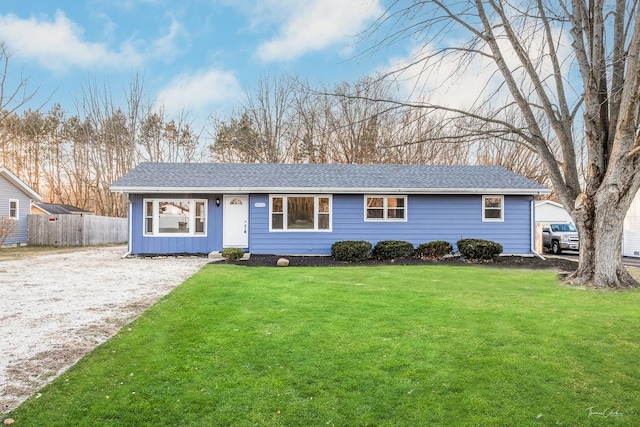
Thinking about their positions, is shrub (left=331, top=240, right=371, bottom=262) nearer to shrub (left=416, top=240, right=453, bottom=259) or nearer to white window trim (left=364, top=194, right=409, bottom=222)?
white window trim (left=364, top=194, right=409, bottom=222)

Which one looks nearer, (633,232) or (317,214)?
(317,214)

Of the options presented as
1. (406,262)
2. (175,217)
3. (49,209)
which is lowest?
(406,262)

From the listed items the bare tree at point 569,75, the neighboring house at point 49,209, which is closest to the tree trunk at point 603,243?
the bare tree at point 569,75

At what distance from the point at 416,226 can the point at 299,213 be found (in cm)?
450

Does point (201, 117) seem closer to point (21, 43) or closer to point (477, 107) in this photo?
point (21, 43)

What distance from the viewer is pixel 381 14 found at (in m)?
8.29

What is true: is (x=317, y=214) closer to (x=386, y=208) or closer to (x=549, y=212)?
(x=386, y=208)

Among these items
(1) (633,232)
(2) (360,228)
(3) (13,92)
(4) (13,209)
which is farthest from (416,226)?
(3) (13,92)

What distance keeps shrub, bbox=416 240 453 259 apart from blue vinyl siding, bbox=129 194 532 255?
0.75 meters

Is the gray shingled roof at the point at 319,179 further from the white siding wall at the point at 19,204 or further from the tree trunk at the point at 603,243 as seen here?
the white siding wall at the point at 19,204

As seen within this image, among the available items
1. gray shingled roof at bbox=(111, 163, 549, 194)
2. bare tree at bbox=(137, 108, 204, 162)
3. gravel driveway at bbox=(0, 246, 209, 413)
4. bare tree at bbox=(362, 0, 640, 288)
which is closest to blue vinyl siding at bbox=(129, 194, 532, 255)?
gray shingled roof at bbox=(111, 163, 549, 194)

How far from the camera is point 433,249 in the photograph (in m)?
15.1

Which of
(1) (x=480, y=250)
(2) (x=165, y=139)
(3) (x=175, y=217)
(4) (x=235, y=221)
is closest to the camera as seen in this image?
(1) (x=480, y=250)

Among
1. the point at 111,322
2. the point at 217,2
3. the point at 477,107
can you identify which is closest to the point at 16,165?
the point at 217,2
